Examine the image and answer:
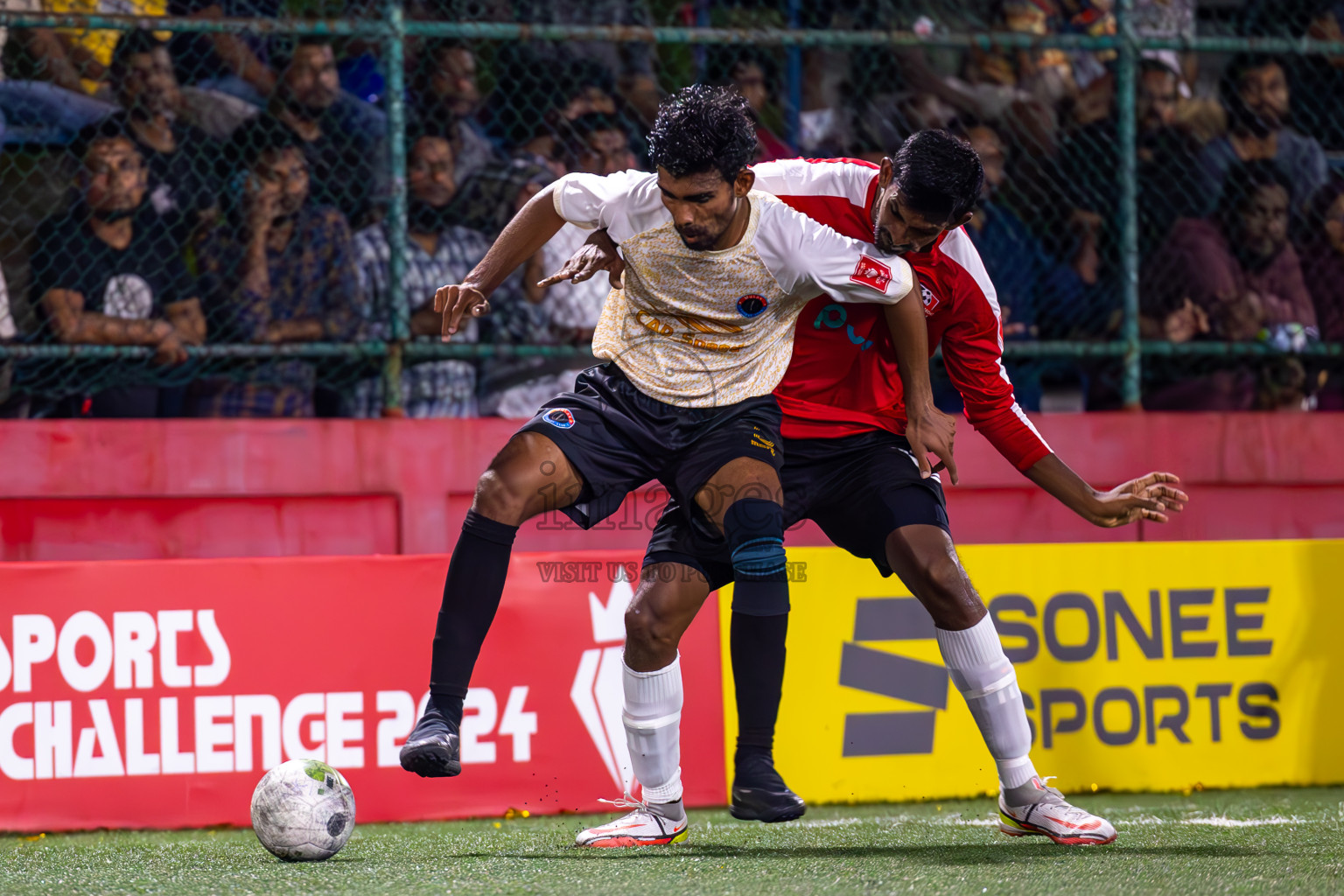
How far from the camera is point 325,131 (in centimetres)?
571

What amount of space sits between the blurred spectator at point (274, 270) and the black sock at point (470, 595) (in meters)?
2.27

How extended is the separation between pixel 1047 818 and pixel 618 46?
12.3ft

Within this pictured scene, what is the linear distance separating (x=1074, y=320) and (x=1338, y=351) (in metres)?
1.09

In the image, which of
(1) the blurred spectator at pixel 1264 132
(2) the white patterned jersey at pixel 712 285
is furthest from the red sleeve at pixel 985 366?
(1) the blurred spectator at pixel 1264 132

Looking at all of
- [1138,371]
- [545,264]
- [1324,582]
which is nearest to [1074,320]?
[1138,371]

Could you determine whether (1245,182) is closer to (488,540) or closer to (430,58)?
(430,58)

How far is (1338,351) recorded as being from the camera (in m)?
6.23

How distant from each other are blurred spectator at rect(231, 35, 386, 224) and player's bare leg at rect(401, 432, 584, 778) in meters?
2.46

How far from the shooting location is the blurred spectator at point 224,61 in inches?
222

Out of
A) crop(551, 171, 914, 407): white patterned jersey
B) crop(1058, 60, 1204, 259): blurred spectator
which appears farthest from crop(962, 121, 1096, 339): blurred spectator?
crop(551, 171, 914, 407): white patterned jersey

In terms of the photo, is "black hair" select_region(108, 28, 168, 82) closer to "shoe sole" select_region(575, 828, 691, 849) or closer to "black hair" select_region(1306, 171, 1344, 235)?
"shoe sole" select_region(575, 828, 691, 849)

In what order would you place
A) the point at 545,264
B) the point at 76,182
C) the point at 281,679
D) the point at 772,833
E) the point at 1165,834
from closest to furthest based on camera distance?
1. the point at 1165,834
2. the point at 772,833
3. the point at 281,679
4. the point at 76,182
5. the point at 545,264

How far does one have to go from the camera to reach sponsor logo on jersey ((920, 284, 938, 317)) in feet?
13.2

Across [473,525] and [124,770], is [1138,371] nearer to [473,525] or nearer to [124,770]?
[473,525]
